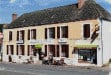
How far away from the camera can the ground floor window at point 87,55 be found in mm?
37094

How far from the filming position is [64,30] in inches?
1603

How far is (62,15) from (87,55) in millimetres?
Answer: 7384

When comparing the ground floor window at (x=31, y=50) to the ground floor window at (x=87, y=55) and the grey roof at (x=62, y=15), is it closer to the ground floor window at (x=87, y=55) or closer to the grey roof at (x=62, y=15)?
the grey roof at (x=62, y=15)

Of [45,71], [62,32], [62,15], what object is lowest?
[45,71]

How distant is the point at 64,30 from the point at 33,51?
733cm

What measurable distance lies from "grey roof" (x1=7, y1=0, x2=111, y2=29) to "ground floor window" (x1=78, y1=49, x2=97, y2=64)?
386 centimetres

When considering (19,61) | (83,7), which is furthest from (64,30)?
(19,61)

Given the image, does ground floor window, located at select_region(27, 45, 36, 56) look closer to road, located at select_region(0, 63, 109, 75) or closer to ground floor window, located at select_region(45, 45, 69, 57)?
ground floor window, located at select_region(45, 45, 69, 57)

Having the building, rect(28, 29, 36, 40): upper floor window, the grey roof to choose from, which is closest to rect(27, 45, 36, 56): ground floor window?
the building

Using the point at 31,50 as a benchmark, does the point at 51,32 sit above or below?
above

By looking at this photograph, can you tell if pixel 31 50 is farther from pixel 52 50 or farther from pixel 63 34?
pixel 63 34

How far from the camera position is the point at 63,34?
4094 centimetres

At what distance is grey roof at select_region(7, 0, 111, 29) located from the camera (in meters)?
38.3

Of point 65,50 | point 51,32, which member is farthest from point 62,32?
point 65,50
